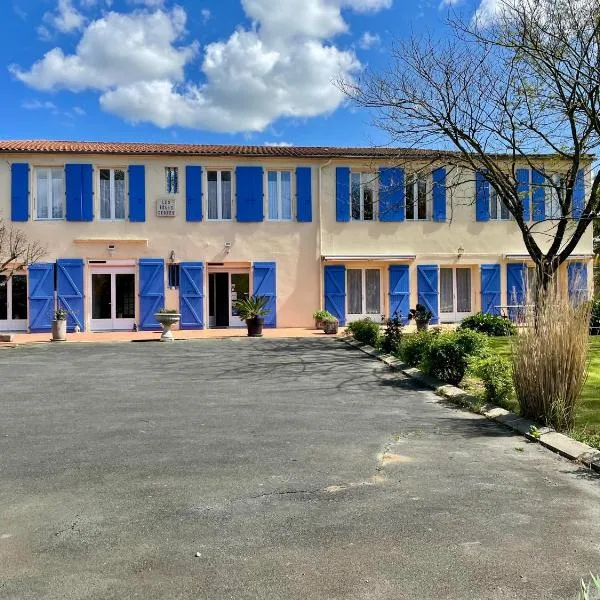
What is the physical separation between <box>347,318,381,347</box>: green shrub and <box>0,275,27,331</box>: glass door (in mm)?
10667

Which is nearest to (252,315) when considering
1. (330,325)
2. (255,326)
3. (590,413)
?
(255,326)

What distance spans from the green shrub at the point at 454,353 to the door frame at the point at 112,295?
12348 millimetres

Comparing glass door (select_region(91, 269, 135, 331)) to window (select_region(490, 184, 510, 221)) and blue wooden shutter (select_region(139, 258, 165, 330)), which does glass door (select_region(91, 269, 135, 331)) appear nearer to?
blue wooden shutter (select_region(139, 258, 165, 330))

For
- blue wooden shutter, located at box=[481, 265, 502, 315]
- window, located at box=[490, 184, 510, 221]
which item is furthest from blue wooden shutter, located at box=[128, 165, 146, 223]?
window, located at box=[490, 184, 510, 221]

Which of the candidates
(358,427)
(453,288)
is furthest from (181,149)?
(358,427)

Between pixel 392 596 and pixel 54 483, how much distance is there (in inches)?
104

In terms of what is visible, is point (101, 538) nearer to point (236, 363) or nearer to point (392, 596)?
point (392, 596)

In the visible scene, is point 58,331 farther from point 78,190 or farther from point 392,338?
point 392,338

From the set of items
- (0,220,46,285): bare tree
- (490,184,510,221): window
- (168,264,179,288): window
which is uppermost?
(490,184,510,221): window

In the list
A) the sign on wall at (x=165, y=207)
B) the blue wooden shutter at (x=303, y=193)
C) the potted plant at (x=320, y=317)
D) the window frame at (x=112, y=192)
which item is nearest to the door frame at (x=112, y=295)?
the window frame at (x=112, y=192)

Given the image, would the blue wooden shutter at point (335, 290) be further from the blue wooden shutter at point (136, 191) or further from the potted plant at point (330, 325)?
the blue wooden shutter at point (136, 191)

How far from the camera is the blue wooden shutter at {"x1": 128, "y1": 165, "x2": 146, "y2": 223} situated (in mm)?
18438

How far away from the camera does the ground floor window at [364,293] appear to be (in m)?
19.8

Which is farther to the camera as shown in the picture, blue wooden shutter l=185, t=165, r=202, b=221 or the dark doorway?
the dark doorway
